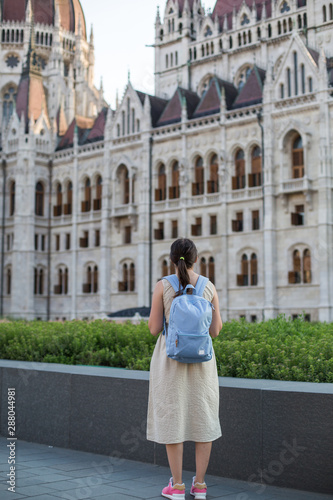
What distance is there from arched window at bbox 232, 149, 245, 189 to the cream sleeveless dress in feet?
117

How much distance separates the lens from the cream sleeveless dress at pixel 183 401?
18.5ft

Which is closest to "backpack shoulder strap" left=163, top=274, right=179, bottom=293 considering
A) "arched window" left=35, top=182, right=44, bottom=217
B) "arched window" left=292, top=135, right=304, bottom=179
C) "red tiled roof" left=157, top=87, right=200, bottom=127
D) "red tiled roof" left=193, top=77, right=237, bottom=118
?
"arched window" left=292, top=135, right=304, bottom=179

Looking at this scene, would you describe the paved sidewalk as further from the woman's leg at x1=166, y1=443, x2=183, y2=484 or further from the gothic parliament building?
the gothic parliament building

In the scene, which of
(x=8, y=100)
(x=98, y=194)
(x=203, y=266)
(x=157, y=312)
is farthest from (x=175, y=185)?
(x=157, y=312)

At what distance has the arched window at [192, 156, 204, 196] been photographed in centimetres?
4291

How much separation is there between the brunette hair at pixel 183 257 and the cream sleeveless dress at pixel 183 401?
1.93 feet

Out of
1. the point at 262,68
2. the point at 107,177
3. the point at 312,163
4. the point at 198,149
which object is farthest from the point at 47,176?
the point at 312,163

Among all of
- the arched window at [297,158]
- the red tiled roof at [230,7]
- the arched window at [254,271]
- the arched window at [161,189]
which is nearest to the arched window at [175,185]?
the arched window at [161,189]

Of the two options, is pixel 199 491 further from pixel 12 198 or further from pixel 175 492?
pixel 12 198

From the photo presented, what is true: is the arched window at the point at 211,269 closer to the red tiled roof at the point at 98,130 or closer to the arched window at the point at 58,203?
the red tiled roof at the point at 98,130

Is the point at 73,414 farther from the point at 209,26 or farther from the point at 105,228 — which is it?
A: the point at 209,26

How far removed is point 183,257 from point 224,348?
3.41m

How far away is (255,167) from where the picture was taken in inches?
1587

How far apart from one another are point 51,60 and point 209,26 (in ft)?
61.3
